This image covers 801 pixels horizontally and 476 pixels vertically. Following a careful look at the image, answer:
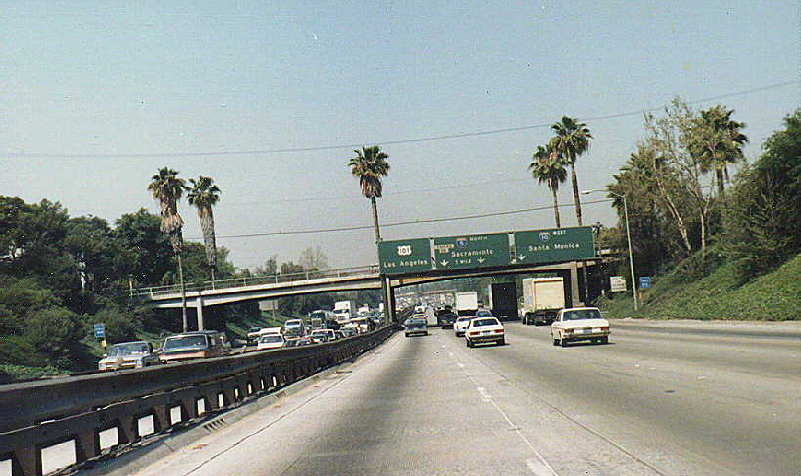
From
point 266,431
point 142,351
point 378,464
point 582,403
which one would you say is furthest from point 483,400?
point 142,351

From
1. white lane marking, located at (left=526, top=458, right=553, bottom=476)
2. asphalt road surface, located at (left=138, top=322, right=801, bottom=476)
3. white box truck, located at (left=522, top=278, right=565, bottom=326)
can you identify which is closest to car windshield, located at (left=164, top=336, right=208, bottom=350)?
asphalt road surface, located at (left=138, top=322, right=801, bottom=476)

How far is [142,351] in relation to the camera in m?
33.4

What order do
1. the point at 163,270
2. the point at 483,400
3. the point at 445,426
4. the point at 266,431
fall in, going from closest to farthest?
the point at 445,426 < the point at 266,431 < the point at 483,400 < the point at 163,270

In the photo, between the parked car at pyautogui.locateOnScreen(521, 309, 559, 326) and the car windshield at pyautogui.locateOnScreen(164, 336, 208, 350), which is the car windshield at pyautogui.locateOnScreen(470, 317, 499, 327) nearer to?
the car windshield at pyautogui.locateOnScreen(164, 336, 208, 350)

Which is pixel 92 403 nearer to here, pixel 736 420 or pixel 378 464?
pixel 378 464

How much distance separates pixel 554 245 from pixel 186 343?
161 feet

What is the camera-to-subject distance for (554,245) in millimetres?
75000

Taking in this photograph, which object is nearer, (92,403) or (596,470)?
(596,470)

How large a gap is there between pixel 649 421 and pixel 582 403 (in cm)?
272

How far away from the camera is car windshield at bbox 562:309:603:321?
34.0 m

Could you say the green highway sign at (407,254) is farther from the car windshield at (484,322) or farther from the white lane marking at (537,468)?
the white lane marking at (537,468)

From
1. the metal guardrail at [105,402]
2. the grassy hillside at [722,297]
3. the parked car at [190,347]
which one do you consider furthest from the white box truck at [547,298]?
the metal guardrail at [105,402]

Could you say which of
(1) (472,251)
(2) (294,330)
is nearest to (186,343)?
(2) (294,330)

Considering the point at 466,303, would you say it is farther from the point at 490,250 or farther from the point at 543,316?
the point at 543,316
